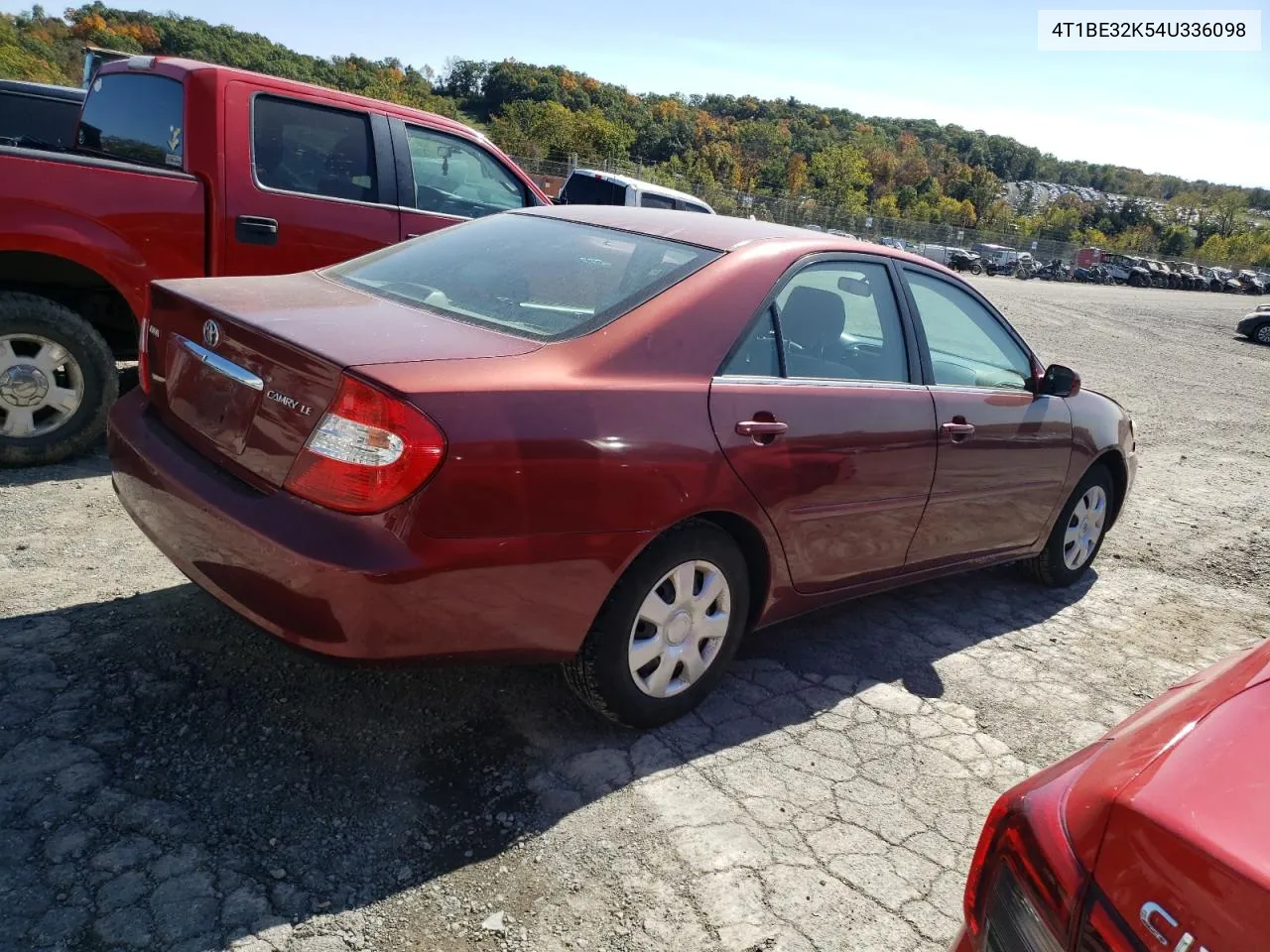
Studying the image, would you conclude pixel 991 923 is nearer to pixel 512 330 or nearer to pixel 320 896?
pixel 320 896

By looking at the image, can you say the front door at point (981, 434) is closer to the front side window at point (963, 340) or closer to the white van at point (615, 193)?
the front side window at point (963, 340)

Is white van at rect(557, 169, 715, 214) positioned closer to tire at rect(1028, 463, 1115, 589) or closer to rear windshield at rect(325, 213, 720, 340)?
tire at rect(1028, 463, 1115, 589)

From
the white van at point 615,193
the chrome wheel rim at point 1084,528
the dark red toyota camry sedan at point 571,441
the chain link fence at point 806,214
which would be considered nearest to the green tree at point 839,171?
the chain link fence at point 806,214

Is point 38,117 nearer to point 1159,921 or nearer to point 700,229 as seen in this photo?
point 700,229

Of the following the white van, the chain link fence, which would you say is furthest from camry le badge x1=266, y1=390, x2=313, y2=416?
the chain link fence

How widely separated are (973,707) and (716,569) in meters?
1.30

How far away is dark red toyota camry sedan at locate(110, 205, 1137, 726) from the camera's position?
235 centimetres

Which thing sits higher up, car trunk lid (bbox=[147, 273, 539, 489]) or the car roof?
the car roof

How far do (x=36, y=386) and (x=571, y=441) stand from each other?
129 inches

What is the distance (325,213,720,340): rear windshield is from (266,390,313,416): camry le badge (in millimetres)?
611

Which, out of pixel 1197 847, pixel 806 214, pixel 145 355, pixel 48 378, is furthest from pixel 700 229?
pixel 806 214

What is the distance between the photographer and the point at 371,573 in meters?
2.28

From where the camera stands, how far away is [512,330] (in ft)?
9.14

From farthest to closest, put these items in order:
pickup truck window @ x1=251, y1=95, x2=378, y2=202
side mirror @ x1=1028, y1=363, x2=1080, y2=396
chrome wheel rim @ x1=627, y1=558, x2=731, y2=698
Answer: pickup truck window @ x1=251, y1=95, x2=378, y2=202
side mirror @ x1=1028, y1=363, x2=1080, y2=396
chrome wheel rim @ x1=627, y1=558, x2=731, y2=698
